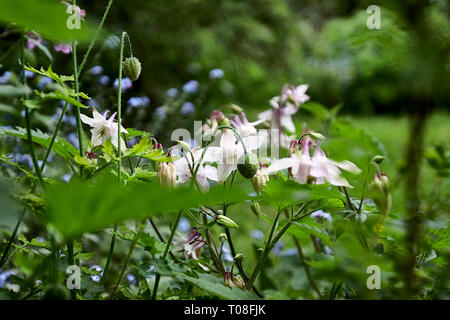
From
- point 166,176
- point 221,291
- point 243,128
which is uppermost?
point 243,128

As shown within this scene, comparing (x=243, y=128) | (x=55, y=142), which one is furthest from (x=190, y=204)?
(x=243, y=128)

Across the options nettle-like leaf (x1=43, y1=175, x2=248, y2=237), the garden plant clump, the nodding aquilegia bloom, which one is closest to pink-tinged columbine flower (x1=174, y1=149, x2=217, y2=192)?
the garden plant clump

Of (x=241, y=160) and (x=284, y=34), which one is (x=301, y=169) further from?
(x=284, y=34)

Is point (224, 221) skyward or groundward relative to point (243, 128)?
groundward

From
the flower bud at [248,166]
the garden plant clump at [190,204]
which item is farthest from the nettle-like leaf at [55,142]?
the flower bud at [248,166]

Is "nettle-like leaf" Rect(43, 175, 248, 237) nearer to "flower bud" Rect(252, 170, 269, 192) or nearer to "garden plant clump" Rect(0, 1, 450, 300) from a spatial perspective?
"garden plant clump" Rect(0, 1, 450, 300)

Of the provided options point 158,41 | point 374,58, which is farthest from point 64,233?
point 374,58

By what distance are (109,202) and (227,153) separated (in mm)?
302

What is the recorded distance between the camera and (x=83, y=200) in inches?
12.6

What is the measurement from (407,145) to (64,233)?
271 mm

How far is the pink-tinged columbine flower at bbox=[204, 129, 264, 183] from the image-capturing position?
60cm

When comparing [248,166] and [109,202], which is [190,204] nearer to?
[109,202]

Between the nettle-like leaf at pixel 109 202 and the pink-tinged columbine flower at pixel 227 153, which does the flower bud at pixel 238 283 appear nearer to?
the pink-tinged columbine flower at pixel 227 153

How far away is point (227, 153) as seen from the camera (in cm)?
60
